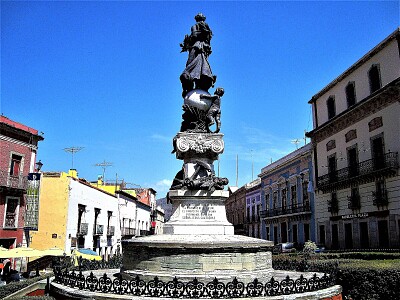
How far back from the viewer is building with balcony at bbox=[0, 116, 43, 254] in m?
22.8

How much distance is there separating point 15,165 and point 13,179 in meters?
1.18

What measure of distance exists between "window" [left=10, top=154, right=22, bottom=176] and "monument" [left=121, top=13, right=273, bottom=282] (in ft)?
54.7

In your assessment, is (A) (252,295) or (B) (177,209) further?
(B) (177,209)

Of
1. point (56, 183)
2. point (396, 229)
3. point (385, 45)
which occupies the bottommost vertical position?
point (396, 229)

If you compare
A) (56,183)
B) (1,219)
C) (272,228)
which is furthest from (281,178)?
(1,219)

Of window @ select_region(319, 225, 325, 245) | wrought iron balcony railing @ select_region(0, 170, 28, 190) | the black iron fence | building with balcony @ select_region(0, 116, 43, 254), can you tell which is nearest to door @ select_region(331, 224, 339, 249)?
window @ select_region(319, 225, 325, 245)

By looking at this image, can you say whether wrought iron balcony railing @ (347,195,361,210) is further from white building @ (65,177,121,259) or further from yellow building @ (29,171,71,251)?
yellow building @ (29,171,71,251)

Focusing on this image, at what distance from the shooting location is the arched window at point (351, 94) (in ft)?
93.8

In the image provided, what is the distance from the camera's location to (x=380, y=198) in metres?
24.0

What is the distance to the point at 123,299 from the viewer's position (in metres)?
6.77

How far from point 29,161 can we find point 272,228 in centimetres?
2858

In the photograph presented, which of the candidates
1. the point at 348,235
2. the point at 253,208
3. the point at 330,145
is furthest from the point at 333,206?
the point at 253,208

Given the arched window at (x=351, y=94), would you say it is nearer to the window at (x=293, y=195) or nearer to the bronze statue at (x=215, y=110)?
the window at (x=293, y=195)

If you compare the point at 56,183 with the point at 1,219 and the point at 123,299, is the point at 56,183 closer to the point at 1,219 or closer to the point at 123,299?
the point at 1,219
